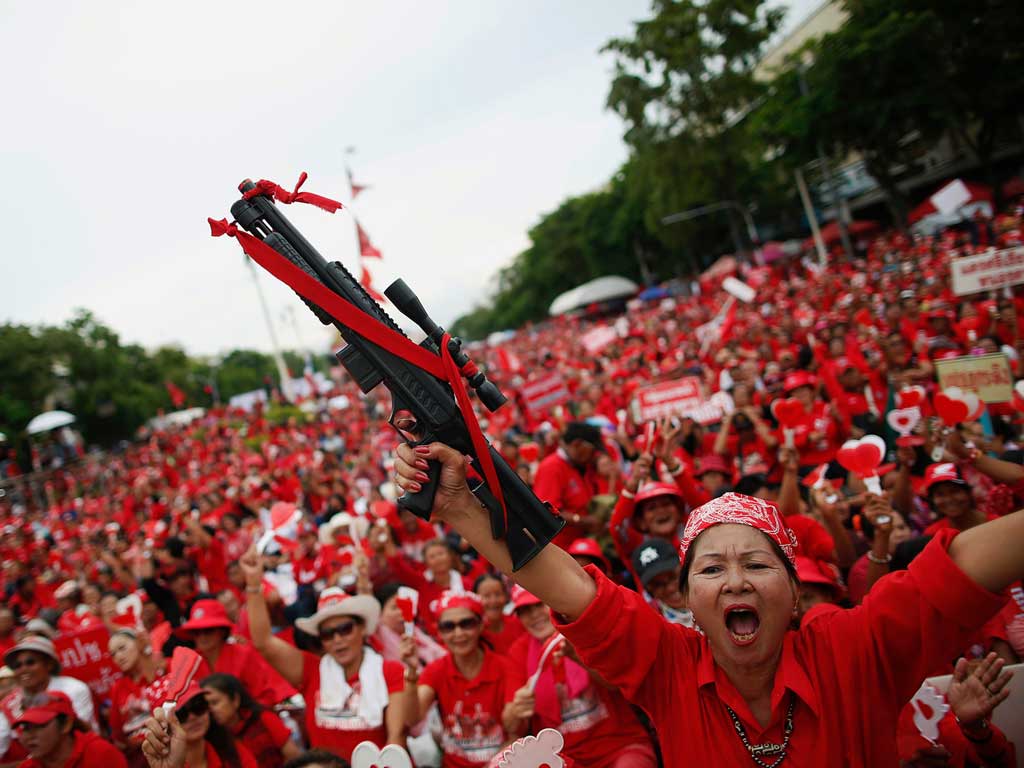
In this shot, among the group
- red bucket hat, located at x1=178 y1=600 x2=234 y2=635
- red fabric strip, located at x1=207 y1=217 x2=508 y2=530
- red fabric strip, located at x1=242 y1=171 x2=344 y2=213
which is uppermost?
red fabric strip, located at x1=242 y1=171 x2=344 y2=213

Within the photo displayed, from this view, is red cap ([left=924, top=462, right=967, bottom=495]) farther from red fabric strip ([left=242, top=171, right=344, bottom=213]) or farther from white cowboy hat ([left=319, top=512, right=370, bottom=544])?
white cowboy hat ([left=319, top=512, right=370, bottom=544])

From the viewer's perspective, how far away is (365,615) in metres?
3.71

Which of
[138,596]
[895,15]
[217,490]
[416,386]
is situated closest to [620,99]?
[895,15]

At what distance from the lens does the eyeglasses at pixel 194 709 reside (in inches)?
113

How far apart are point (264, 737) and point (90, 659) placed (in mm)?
2559

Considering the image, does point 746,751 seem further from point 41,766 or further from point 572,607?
point 41,766

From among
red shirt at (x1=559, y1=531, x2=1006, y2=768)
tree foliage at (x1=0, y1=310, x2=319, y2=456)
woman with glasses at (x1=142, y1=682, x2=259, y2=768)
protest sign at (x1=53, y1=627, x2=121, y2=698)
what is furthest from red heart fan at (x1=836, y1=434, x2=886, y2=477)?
tree foliage at (x1=0, y1=310, x2=319, y2=456)

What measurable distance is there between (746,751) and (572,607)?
1.90 ft

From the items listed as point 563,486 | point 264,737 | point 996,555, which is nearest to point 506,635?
point 563,486

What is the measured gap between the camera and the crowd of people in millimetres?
1654

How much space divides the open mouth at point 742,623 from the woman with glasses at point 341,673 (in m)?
2.01

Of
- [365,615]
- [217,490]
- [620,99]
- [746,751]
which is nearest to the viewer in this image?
[746,751]

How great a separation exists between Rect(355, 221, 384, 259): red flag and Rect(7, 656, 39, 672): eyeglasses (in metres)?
12.0

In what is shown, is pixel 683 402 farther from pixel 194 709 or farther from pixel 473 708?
pixel 194 709
